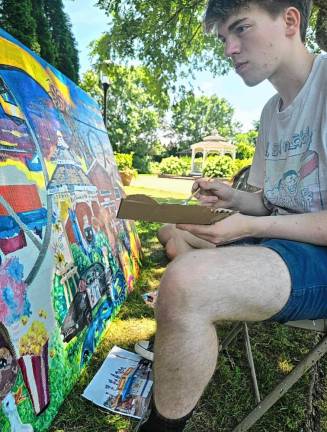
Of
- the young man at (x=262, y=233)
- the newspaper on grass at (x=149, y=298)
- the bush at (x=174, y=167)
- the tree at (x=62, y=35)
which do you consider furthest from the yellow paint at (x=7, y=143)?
the bush at (x=174, y=167)

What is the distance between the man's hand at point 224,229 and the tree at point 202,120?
47443 mm

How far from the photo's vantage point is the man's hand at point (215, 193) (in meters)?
1.51

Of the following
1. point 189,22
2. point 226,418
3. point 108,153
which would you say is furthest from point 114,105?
point 226,418

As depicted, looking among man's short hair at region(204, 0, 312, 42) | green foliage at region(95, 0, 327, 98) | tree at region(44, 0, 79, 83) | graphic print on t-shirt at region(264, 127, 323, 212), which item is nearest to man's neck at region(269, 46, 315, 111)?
man's short hair at region(204, 0, 312, 42)

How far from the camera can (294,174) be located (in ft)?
4.19

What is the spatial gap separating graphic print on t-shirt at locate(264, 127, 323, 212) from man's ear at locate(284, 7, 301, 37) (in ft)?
1.26

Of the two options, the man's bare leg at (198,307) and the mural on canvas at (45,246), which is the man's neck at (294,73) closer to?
the man's bare leg at (198,307)

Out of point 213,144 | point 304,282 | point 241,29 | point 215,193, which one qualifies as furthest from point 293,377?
point 213,144

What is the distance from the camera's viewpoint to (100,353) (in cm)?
175

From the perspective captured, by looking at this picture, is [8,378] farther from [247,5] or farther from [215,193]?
[247,5]

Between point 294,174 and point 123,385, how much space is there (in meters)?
1.20

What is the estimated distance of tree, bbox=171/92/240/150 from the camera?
1971 inches

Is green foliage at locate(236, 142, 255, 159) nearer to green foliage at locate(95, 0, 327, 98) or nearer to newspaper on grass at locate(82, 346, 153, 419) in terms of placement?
green foliage at locate(95, 0, 327, 98)

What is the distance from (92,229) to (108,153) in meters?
1.03
